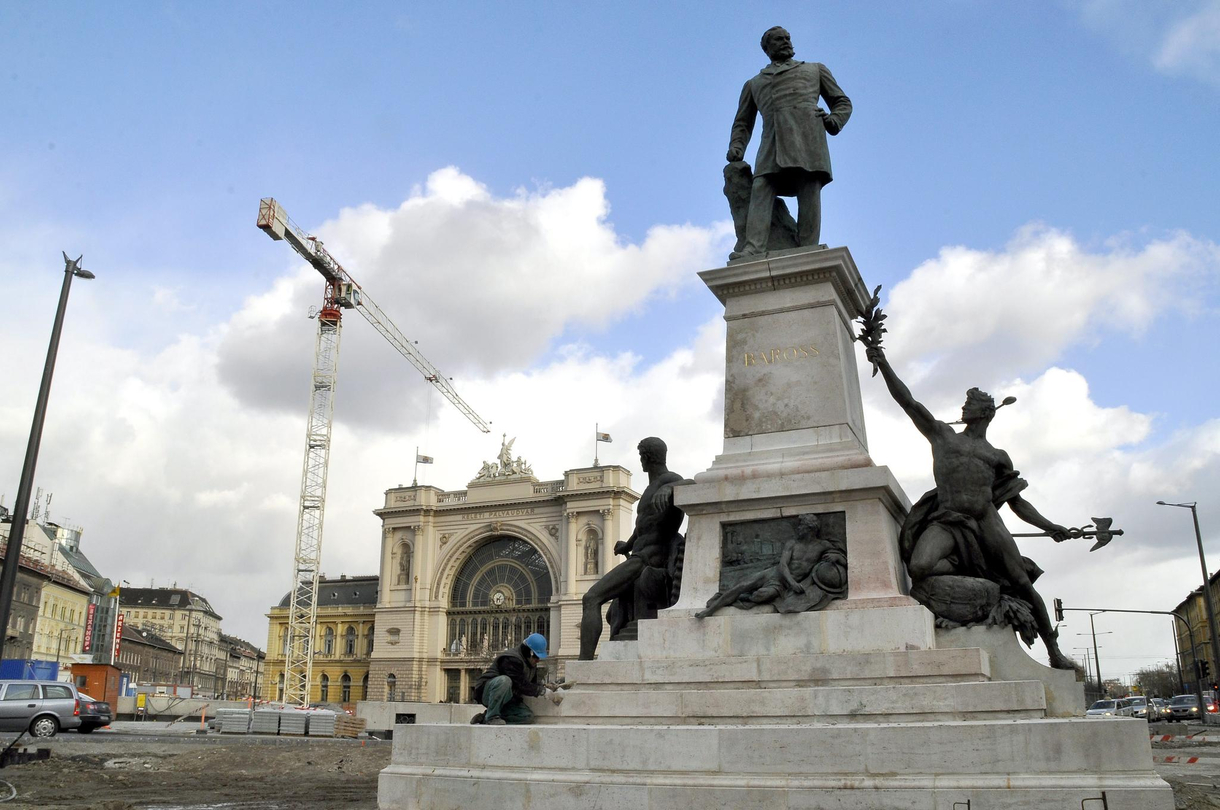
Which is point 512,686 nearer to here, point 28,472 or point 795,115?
point 795,115

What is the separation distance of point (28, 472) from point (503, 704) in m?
7.47

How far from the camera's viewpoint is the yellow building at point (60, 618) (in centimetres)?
5928

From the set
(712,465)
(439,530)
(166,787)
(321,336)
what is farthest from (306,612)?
(712,465)

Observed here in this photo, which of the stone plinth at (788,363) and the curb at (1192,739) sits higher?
the stone plinth at (788,363)

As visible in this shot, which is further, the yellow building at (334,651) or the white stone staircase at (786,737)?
the yellow building at (334,651)

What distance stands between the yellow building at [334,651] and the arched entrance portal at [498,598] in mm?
10488

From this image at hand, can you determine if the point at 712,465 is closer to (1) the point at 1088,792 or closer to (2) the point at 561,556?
(1) the point at 1088,792

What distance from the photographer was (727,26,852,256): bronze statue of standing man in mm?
9211

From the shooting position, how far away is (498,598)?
232ft

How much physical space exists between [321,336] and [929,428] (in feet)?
239

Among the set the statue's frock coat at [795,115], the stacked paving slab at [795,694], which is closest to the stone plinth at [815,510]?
the stacked paving slab at [795,694]

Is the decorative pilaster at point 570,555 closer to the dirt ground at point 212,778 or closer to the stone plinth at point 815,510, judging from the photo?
the dirt ground at point 212,778

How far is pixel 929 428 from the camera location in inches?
307

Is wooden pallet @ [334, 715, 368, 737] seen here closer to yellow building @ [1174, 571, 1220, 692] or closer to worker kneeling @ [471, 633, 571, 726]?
worker kneeling @ [471, 633, 571, 726]
